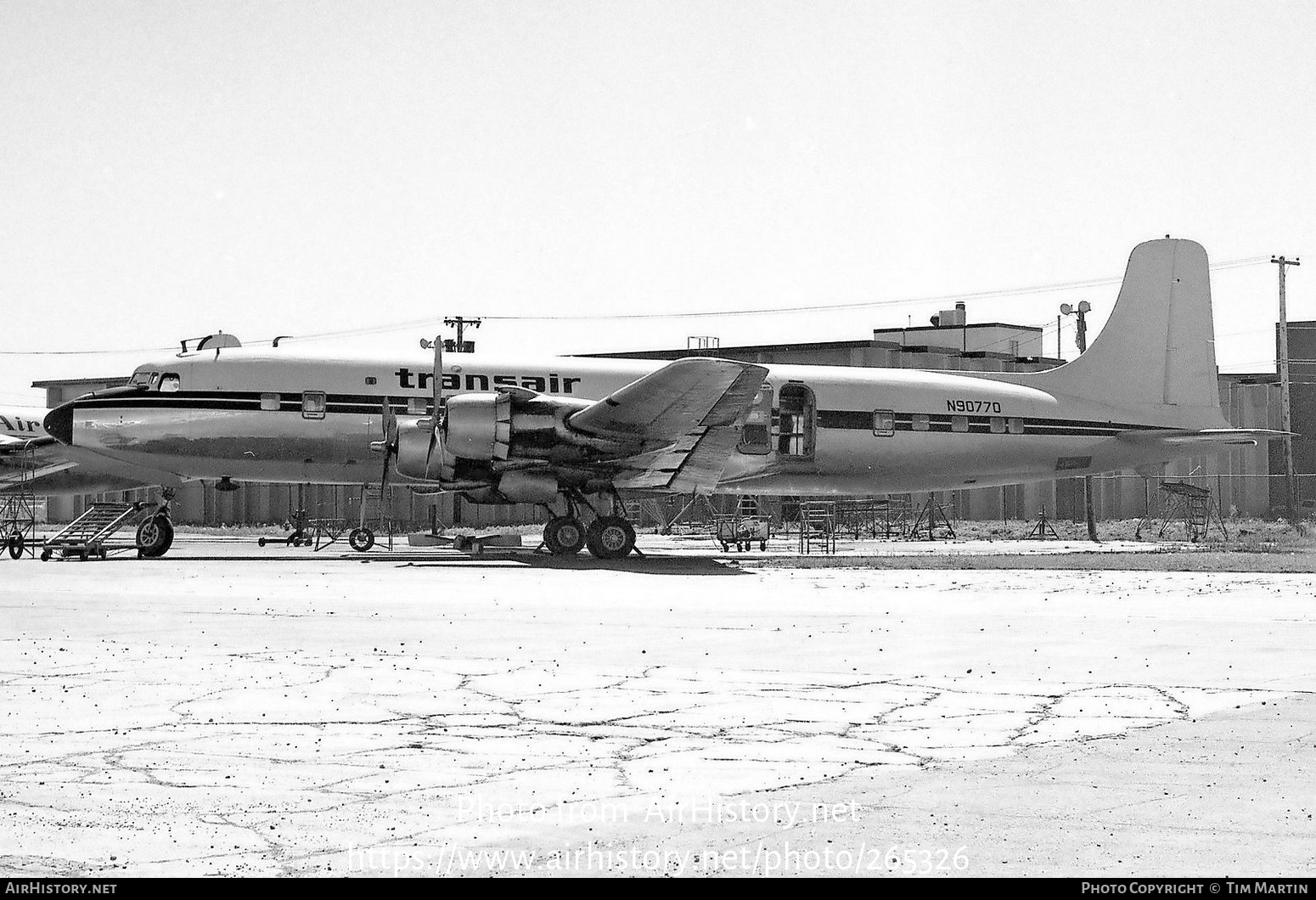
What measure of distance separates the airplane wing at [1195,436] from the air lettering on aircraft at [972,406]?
366 centimetres

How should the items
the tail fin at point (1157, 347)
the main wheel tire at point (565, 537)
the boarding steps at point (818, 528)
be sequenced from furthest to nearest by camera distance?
the boarding steps at point (818, 528) → the tail fin at point (1157, 347) → the main wheel tire at point (565, 537)

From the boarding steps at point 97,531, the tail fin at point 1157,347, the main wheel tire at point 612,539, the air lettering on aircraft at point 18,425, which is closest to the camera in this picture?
the main wheel tire at point 612,539

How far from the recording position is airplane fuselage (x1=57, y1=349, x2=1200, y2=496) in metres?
28.0

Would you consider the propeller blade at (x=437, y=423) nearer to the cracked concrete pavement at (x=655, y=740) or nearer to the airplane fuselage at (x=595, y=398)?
the airplane fuselage at (x=595, y=398)

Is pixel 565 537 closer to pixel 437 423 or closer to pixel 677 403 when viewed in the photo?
pixel 437 423

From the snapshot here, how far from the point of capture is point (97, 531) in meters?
29.7

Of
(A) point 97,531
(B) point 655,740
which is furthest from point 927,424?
(B) point 655,740

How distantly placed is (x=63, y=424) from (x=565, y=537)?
35.4 feet

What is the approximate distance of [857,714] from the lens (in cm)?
838

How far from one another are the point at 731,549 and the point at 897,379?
6.92 m

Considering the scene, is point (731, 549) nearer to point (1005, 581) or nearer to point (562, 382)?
point (562, 382)

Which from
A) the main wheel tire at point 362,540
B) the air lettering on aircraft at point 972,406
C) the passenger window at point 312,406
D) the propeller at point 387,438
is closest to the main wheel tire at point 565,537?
the propeller at point 387,438

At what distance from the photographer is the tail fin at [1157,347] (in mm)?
33562

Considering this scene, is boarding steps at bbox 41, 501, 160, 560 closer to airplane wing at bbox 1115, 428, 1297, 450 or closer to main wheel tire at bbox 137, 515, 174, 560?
main wheel tire at bbox 137, 515, 174, 560
